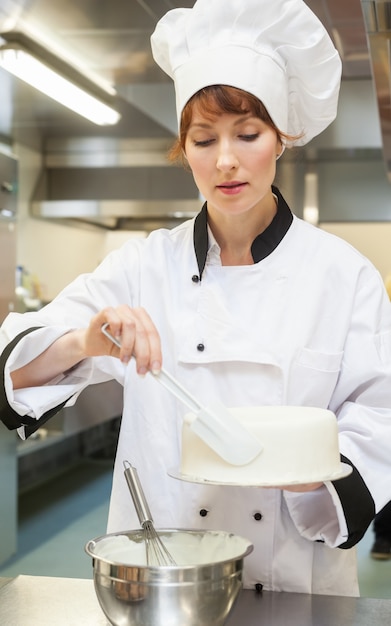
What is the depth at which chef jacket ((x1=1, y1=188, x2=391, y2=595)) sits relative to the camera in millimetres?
1273

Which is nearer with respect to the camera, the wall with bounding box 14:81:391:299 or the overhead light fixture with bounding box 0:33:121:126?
the overhead light fixture with bounding box 0:33:121:126

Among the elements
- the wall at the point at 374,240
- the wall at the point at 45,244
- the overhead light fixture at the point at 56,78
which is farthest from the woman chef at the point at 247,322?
the wall at the point at 374,240

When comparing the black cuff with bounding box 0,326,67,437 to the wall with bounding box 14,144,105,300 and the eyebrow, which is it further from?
the wall with bounding box 14,144,105,300

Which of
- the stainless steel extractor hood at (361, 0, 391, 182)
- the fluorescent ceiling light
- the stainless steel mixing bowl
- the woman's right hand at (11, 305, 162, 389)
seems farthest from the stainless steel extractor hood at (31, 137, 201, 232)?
the stainless steel mixing bowl

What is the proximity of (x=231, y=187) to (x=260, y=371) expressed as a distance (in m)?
0.30

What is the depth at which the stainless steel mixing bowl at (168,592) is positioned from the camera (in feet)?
2.99

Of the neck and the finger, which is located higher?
the neck

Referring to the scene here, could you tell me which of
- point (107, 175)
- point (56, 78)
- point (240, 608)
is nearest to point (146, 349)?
point (240, 608)

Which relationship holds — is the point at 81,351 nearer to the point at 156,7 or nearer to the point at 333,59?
the point at 333,59

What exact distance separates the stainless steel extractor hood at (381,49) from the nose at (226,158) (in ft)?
2.37

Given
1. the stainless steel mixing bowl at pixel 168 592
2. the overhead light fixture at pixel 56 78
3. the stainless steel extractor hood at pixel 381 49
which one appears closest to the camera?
the stainless steel mixing bowl at pixel 168 592

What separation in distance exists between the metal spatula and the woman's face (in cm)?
36

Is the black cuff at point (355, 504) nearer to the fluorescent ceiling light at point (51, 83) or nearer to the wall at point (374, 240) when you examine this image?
the fluorescent ceiling light at point (51, 83)

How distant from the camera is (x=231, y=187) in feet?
4.07
